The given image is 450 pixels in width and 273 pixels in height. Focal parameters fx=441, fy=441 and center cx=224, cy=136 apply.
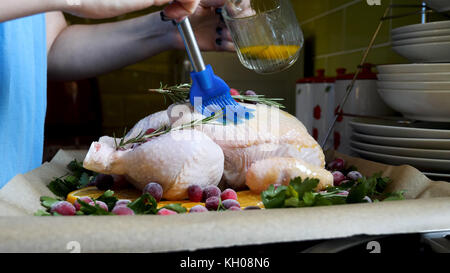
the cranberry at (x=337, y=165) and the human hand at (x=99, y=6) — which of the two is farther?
the cranberry at (x=337, y=165)

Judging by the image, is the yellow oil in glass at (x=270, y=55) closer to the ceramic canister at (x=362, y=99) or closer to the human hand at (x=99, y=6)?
the human hand at (x=99, y=6)

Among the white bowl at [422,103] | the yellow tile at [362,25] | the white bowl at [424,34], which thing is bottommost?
the white bowl at [422,103]

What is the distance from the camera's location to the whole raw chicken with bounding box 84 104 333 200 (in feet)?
2.27

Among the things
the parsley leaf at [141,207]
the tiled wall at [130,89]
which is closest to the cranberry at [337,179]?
the parsley leaf at [141,207]

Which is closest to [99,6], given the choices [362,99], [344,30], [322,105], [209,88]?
[209,88]

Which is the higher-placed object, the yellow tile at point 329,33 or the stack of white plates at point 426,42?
the yellow tile at point 329,33

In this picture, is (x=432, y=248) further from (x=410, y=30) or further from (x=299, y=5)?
(x=299, y=5)

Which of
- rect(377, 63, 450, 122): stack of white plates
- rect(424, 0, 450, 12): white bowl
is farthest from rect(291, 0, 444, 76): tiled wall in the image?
rect(377, 63, 450, 122): stack of white plates

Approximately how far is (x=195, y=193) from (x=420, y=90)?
45cm

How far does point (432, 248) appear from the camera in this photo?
45 centimetres

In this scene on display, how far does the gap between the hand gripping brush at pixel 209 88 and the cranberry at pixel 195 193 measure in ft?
0.49

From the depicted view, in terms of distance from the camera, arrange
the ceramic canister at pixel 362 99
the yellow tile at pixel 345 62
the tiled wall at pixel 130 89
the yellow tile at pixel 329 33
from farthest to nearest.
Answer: the tiled wall at pixel 130 89
the yellow tile at pixel 329 33
the yellow tile at pixel 345 62
the ceramic canister at pixel 362 99

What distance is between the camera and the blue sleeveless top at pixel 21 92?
0.92 m

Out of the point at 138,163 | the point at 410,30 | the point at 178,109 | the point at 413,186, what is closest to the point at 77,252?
the point at 138,163
